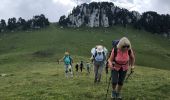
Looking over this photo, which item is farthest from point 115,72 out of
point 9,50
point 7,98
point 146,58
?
point 9,50

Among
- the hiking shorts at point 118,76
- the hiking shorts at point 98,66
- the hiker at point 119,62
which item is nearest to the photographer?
the hiker at point 119,62

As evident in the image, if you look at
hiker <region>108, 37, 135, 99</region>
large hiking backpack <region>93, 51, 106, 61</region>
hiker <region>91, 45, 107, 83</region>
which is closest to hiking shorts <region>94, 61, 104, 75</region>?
hiker <region>91, 45, 107, 83</region>

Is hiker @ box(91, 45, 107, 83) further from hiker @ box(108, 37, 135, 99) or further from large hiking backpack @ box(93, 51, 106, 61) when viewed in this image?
hiker @ box(108, 37, 135, 99)

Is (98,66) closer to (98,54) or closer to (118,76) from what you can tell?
(98,54)

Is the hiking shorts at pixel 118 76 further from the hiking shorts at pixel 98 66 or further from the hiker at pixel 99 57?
the hiking shorts at pixel 98 66

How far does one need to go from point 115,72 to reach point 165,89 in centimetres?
564

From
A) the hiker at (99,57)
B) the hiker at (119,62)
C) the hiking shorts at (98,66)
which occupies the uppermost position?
the hiker at (119,62)

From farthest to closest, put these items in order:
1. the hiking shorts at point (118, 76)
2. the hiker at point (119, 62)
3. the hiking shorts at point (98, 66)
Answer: the hiking shorts at point (98, 66)
the hiking shorts at point (118, 76)
the hiker at point (119, 62)

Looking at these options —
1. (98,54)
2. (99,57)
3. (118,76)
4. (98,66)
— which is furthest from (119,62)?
(98,66)

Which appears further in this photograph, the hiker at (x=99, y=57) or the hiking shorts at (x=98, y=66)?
the hiking shorts at (x=98, y=66)

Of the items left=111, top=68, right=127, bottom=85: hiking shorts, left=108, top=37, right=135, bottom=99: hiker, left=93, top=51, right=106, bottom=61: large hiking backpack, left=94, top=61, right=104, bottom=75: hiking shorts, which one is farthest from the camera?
left=94, top=61, right=104, bottom=75: hiking shorts

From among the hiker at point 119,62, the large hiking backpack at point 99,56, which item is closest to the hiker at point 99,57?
the large hiking backpack at point 99,56

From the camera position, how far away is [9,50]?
177875 mm

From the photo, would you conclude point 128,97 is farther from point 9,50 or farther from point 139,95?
point 9,50
